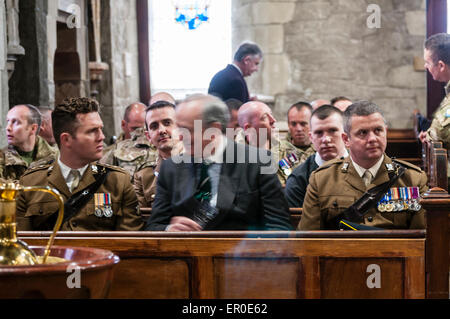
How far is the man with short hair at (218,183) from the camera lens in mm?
3502

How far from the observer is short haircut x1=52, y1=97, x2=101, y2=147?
411cm

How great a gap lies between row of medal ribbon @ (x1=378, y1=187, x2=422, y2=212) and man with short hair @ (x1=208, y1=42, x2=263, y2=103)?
11.9ft

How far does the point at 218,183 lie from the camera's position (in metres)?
3.55

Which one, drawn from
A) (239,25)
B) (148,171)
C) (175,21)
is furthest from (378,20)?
(148,171)

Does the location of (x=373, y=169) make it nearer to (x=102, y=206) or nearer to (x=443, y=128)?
(x=102, y=206)

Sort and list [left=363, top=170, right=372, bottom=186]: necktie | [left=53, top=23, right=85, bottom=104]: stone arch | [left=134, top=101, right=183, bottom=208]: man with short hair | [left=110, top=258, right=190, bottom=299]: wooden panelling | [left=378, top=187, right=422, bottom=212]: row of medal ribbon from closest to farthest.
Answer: [left=110, top=258, right=190, bottom=299]: wooden panelling, [left=378, top=187, right=422, bottom=212]: row of medal ribbon, [left=363, top=170, right=372, bottom=186]: necktie, [left=134, top=101, right=183, bottom=208]: man with short hair, [left=53, top=23, right=85, bottom=104]: stone arch

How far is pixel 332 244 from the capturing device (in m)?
3.18

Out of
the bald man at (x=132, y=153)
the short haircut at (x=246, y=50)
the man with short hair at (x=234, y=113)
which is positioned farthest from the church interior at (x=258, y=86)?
the short haircut at (x=246, y=50)

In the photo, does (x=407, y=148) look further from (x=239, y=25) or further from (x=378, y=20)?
(x=239, y=25)

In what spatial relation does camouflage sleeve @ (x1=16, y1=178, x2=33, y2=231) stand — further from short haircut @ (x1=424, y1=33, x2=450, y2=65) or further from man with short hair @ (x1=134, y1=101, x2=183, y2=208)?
short haircut @ (x1=424, y1=33, x2=450, y2=65)

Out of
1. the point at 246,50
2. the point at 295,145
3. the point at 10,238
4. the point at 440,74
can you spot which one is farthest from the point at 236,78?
the point at 10,238

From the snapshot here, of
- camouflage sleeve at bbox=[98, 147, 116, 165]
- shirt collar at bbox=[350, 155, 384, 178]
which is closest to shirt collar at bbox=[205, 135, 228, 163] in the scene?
shirt collar at bbox=[350, 155, 384, 178]

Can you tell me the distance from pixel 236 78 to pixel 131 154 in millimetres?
1779

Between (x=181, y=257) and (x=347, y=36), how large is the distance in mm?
7664
